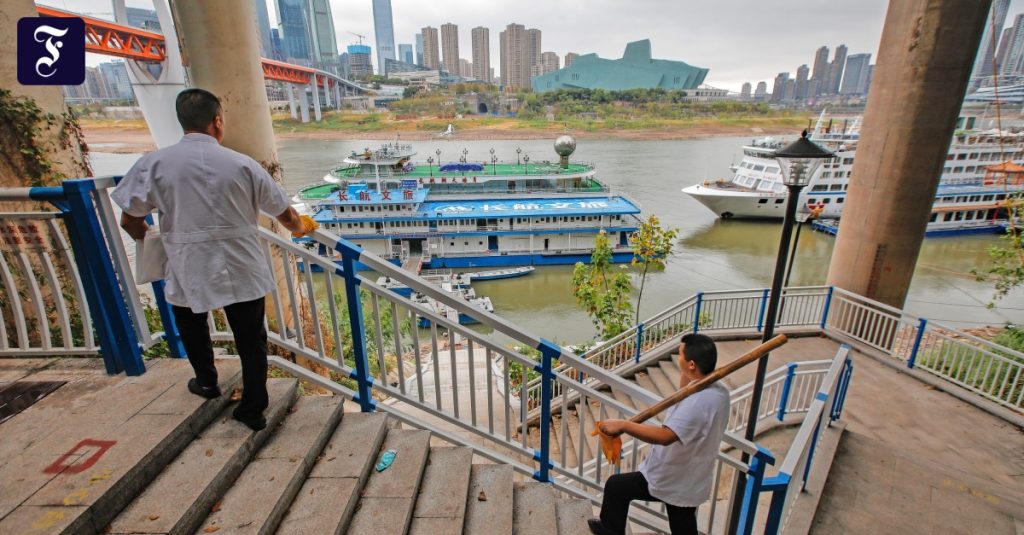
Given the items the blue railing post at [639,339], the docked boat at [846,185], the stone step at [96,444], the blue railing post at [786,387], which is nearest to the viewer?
the stone step at [96,444]

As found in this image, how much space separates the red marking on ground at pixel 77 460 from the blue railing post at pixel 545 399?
2.18 meters

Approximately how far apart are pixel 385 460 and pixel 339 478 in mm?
312

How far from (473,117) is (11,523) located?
8220 cm

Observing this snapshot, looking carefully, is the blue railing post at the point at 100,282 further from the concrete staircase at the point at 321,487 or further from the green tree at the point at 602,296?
the green tree at the point at 602,296

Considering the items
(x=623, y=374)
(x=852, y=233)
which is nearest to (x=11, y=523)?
(x=623, y=374)

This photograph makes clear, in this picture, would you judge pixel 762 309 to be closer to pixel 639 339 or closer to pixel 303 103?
pixel 639 339

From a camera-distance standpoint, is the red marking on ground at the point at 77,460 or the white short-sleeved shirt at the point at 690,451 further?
the white short-sleeved shirt at the point at 690,451

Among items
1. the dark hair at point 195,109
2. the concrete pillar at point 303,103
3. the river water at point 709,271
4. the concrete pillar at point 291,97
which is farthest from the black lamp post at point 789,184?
the concrete pillar at point 303,103

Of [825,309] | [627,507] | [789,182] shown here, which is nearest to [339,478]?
[627,507]

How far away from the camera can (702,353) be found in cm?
223

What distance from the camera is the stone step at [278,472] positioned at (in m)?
1.98

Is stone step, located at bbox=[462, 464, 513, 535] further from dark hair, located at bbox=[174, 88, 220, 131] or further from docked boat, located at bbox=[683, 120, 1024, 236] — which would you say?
docked boat, located at bbox=[683, 120, 1024, 236]

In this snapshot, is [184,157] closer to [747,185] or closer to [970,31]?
[970,31]

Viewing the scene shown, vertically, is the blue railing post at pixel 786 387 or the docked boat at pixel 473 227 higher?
the blue railing post at pixel 786 387
